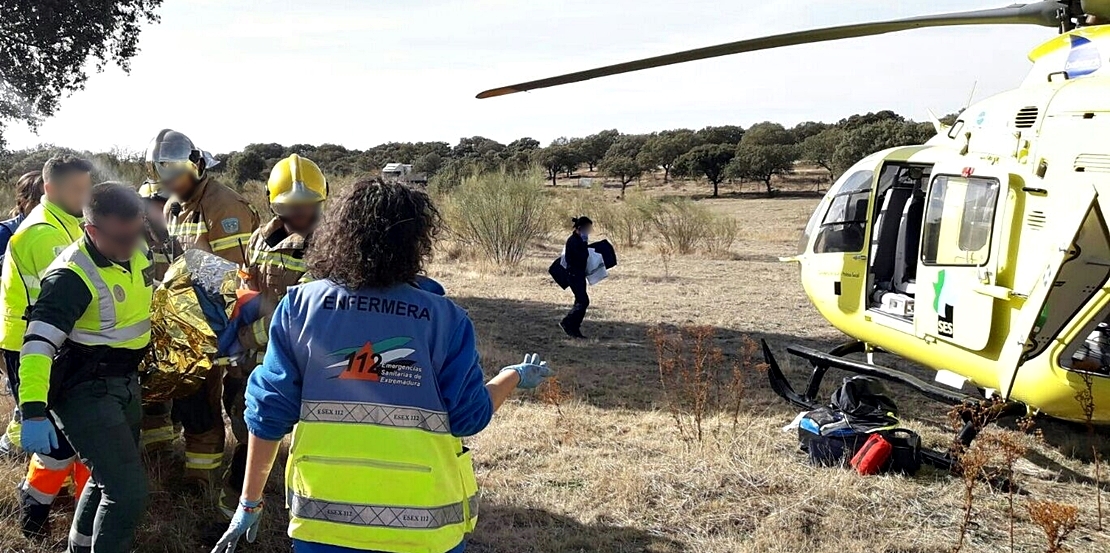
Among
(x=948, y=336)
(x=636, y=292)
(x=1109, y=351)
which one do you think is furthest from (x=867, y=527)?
(x=636, y=292)

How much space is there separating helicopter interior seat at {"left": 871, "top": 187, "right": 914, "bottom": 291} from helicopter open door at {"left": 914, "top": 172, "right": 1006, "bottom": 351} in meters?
0.74

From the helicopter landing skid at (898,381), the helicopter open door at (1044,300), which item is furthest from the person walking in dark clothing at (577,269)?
the helicopter open door at (1044,300)

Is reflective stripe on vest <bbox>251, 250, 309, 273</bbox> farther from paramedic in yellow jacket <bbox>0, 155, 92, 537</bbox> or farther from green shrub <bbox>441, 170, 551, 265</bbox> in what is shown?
green shrub <bbox>441, 170, 551, 265</bbox>

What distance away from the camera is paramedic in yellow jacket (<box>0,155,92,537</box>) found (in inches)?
136

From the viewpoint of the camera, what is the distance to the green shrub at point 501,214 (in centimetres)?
1692

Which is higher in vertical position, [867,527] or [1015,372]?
[1015,372]

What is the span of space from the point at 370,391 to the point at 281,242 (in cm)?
187

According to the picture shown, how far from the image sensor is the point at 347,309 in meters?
2.04

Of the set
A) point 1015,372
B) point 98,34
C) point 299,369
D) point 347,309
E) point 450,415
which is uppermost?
point 98,34

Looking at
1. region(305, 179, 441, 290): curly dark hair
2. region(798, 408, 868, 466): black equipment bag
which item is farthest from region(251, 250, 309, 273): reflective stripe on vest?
region(798, 408, 868, 466): black equipment bag

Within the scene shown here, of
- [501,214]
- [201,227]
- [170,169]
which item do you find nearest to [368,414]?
[201,227]

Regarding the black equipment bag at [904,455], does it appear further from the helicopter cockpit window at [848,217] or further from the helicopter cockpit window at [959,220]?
the helicopter cockpit window at [848,217]

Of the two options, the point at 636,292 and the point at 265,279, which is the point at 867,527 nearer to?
the point at 265,279

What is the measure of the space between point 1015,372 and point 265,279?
423cm
